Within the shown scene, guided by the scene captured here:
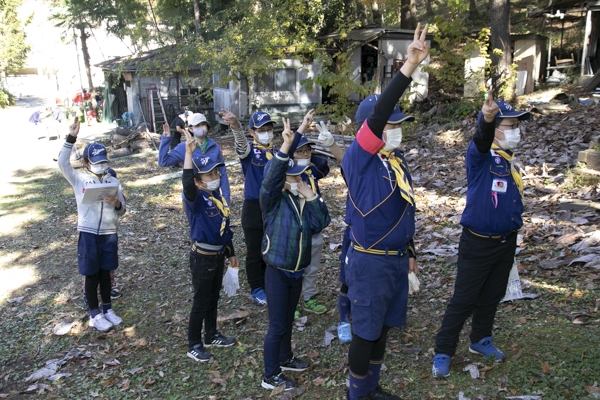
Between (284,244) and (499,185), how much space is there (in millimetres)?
1816

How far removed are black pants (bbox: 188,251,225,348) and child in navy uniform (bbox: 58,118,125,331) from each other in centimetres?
144

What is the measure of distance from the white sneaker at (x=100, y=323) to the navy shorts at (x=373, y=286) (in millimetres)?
3528

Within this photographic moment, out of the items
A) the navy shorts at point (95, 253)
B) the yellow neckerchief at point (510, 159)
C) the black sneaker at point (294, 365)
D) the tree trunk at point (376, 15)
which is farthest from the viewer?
the tree trunk at point (376, 15)

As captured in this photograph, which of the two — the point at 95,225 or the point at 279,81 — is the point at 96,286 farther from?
the point at 279,81

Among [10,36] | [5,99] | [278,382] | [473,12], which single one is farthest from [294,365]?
[10,36]

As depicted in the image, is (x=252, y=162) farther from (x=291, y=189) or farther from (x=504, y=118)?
(x=504, y=118)

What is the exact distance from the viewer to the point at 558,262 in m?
6.11

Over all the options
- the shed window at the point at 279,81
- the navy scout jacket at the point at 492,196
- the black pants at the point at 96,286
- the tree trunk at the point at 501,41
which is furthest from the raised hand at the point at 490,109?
the shed window at the point at 279,81

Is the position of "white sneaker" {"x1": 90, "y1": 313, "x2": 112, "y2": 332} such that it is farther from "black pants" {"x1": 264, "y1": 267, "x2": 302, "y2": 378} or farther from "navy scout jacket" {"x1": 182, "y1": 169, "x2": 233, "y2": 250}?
"black pants" {"x1": 264, "y1": 267, "x2": 302, "y2": 378}

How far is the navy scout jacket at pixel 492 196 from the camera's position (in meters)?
4.04

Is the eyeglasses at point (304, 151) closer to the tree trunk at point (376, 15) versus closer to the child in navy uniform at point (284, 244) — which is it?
the child in navy uniform at point (284, 244)

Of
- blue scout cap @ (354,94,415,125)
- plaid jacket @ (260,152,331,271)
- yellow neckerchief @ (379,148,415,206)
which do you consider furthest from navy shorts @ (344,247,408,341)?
blue scout cap @ (354,94,415,125)

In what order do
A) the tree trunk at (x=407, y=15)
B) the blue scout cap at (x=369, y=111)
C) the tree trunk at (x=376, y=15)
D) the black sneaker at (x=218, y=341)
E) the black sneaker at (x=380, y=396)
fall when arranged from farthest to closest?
the tree trunk at (x=376, y=15)
the tree trunk at (x=407, y=15)
the black sneaker at (x=218, y=341)
the black sneaker at (x=380, y=396)
the blue scout cap at (x=369, y=111)

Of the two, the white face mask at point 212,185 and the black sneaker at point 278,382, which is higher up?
the white face mask at point 212,185
